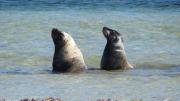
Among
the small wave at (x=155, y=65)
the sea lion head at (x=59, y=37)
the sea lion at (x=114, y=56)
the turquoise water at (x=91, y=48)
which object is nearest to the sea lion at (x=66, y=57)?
the sea lion head at (x=59, y=37)

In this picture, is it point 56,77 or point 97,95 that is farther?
point 56,77

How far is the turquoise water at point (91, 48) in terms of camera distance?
9258mm

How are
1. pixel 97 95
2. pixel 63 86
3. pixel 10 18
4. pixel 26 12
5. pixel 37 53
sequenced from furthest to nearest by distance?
pixel 26 12 → pixel 10 18 → pixel 37 53 → pixel 63 86 → pixel 97 95

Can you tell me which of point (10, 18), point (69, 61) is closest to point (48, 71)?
point (69, 61)

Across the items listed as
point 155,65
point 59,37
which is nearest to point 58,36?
point 59,37

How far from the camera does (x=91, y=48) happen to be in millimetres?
14883

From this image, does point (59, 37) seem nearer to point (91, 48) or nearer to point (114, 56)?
point (114, 56)

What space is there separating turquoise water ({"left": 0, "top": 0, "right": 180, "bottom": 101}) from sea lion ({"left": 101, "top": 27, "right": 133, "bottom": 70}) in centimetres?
33

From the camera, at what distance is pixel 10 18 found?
861 inches

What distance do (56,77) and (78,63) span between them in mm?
972

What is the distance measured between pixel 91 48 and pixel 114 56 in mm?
2720

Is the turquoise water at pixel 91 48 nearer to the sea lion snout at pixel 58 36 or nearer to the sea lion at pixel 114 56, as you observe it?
the sea lion at pixel 114 56

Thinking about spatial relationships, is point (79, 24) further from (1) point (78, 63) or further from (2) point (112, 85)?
(2) point (112, 85)

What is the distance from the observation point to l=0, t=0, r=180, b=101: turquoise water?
30.4ft
